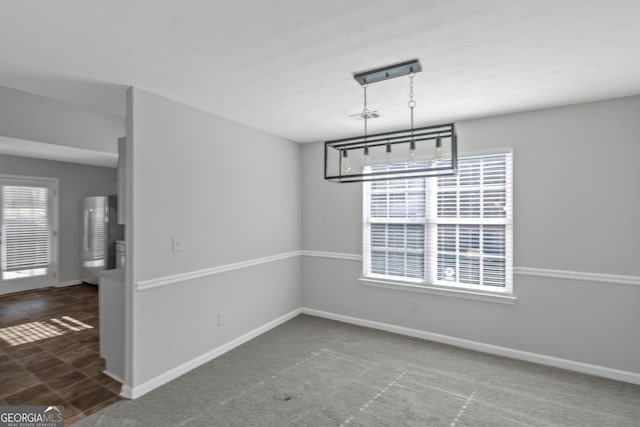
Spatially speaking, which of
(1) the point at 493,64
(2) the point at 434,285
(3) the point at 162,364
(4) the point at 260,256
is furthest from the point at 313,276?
(1) the point at 493,64

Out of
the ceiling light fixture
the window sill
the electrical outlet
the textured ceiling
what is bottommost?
the window sill

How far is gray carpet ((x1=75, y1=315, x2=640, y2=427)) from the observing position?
2.38m

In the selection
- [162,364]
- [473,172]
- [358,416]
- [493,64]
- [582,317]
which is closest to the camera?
[493,64]

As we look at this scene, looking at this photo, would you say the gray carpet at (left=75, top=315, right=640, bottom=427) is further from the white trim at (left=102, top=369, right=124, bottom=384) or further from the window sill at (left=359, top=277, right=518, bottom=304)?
the window sill at (left=359, top=277, right=518, bottom=304)

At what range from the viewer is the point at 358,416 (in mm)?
2428

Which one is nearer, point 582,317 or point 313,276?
point 582,317

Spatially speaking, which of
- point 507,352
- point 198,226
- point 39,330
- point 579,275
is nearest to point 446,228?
point 579,275

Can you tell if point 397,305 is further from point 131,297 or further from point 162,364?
point 131,297

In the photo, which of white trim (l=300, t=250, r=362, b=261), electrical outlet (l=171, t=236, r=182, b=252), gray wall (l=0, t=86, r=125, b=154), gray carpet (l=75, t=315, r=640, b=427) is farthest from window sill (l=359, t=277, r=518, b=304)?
gray wall (l=0, t=86, r=125, b=154)

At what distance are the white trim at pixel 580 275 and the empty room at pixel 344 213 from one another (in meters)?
0.02

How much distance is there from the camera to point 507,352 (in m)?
3.39

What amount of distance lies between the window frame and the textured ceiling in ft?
3.19

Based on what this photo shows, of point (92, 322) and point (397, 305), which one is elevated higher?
point (397, 305)

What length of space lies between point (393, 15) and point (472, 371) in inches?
122
